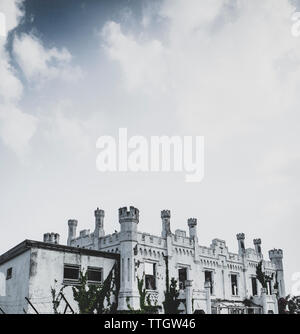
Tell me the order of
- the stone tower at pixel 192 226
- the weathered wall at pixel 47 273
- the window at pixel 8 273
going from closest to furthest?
the weathered wall at pixel 47 273 < the window at pixel 8 273 < the stone tower at pixel 192 226

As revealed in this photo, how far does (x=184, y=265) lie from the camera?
2961 centimetres

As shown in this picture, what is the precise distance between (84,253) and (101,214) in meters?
6.02

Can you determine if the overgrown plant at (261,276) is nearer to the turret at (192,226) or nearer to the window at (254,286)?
the window at (254,286)

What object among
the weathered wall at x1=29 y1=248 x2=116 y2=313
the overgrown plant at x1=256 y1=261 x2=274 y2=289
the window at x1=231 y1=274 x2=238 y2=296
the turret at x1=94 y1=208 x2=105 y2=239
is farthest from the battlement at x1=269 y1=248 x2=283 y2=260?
the weathered wall at x1=29 y1=248 x2=116 y2=313

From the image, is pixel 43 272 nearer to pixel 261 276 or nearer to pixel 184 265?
pixel 184 265

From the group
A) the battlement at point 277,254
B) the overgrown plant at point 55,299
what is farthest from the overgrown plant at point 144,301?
the battlement at point 277,254

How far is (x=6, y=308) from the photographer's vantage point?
76.8 feet

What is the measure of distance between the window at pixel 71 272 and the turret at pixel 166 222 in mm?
8288

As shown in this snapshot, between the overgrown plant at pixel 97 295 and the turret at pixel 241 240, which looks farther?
the turret at pixel 241 240

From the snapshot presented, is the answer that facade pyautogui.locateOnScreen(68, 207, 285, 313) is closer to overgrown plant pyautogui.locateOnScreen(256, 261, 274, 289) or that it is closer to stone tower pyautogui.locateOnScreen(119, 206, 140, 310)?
stone tower pyautogui.locateOnScreen(119, 206, 140, 310)

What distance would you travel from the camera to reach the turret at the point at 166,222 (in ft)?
95.6
